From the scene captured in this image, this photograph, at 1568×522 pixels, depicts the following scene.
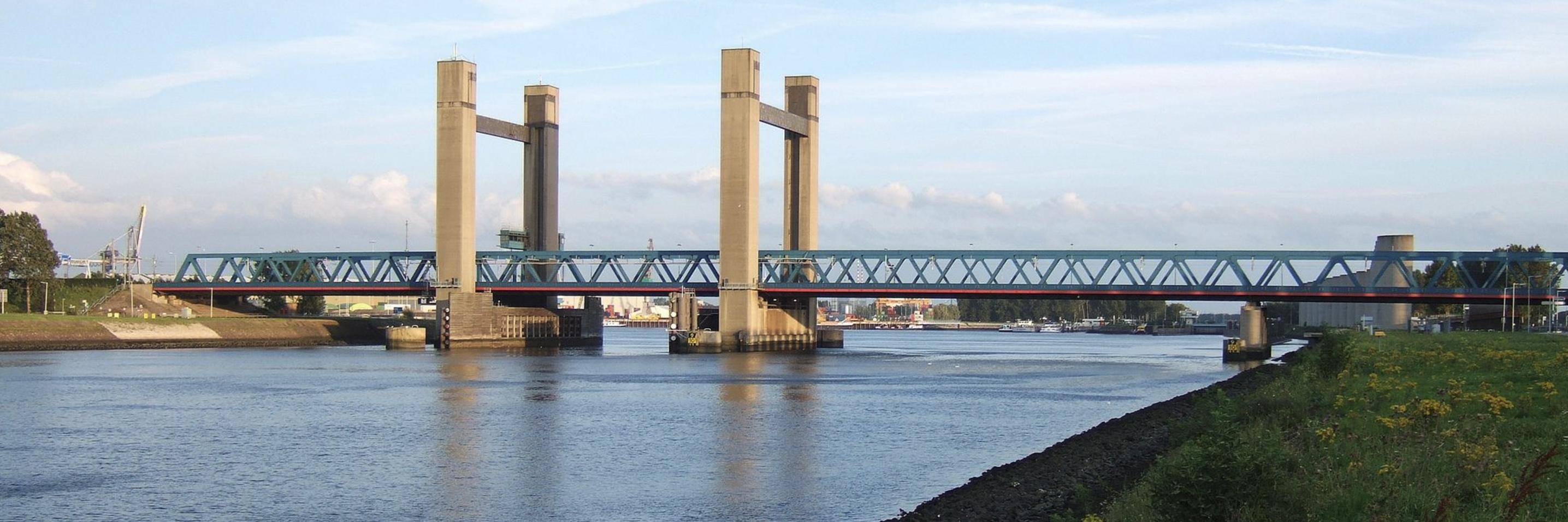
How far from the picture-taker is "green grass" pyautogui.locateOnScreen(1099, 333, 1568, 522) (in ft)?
45.9

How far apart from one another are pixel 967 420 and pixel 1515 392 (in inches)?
763

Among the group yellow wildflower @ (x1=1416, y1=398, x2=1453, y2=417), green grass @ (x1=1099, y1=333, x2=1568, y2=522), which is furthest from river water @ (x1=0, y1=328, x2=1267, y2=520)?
yellow wildflower @ (x1=1416, y1=398, x2=1453, y2=417)

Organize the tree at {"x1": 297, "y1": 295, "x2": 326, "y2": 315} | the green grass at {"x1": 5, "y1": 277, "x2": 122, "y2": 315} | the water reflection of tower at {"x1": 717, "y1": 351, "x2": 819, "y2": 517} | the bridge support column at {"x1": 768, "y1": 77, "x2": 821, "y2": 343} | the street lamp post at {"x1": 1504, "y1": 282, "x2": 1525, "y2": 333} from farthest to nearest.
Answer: the tree at {"x1": 297, "y1": 295, "x2": 326, "y2": 315} → the green grass at {"x1": 5, "y1": 277, "x2": 122, "y2": 315} → the bridge support column at {"x1": 768, "y1": 77, "x2": 821, "y2": 343} → the street lamp post at {"x1": 1504, "y1": 282, "x2": 1525, "y2": 333} → the water reflection of tower at {"x1": 717, "y1": 351, "x2": 819, "y2": 517}

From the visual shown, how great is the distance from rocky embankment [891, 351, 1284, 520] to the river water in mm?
1706

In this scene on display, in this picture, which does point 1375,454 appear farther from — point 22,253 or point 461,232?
point 22,253

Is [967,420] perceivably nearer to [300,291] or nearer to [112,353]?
[112,353]

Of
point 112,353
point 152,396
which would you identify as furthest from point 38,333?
point 152,396

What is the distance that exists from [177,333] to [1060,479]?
98840mm

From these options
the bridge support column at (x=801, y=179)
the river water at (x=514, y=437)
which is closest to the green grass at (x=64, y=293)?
the river water at (x=514, y=437)

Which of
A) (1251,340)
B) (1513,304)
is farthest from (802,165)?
(1513,304)

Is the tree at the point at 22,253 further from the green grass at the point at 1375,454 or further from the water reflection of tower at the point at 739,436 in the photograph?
the green grass at the point at 1375,454

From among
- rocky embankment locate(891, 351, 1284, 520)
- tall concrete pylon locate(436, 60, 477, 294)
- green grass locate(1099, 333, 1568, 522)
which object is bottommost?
rocky embankment locate(891, 351, 1284, 520)

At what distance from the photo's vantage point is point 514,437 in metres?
39.7

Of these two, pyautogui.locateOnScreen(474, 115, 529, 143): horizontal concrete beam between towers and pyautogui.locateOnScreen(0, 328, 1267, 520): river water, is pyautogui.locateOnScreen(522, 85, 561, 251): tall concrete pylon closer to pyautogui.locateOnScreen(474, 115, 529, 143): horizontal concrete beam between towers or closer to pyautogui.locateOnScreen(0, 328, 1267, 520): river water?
pyautogui.locateOnScreen(474, 115, 529, 143): horizontal concrete beam between towers
